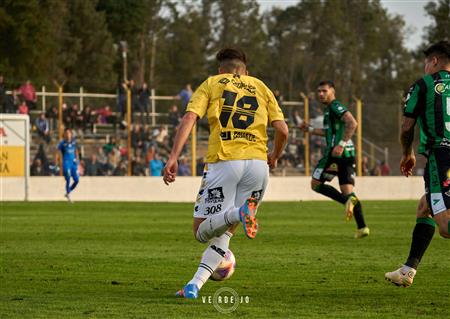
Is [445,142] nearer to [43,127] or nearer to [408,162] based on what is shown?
[408,162]

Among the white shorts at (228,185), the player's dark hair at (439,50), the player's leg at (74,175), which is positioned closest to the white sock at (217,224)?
the white shorts at (228,185)

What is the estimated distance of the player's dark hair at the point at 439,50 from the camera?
9.59 meters

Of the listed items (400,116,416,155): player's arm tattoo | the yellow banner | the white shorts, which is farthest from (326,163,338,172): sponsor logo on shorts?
the yellow banner

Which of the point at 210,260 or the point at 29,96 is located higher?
the point at 29,96

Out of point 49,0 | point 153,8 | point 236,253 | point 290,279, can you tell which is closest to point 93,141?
point 236,253

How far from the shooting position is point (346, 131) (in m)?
17.7

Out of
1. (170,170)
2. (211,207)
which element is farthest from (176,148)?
(211,207)

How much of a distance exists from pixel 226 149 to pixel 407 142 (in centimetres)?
159

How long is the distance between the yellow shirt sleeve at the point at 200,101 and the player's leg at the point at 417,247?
2.17 metres

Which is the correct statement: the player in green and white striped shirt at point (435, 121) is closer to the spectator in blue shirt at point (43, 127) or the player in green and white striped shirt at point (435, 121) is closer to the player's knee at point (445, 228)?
the player's knee at point (445, 228)

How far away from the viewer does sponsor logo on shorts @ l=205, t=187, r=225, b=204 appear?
31.1ft

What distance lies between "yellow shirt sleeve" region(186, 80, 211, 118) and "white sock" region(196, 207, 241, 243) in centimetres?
86

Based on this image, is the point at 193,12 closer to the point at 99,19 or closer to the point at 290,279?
the point at 99,19

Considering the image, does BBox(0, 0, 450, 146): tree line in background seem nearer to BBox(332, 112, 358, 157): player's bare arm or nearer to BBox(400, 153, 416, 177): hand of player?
BBox(332, 112, 358, 157): player's bare arm
